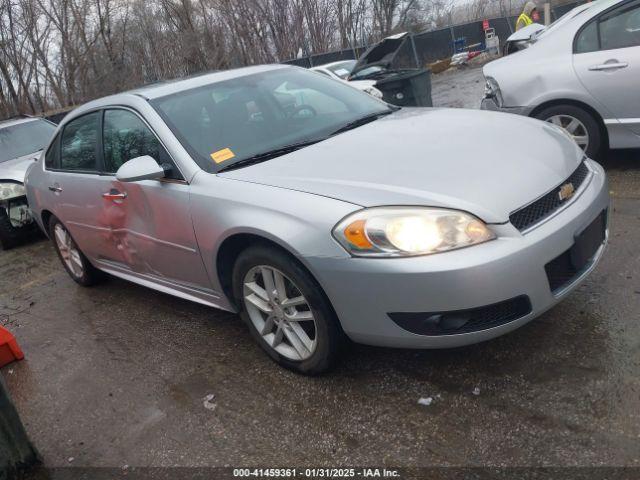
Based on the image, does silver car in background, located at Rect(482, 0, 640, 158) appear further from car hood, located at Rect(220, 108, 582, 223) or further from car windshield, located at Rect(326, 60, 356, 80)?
car windshield, located at Rect(326, 60, 356, 80)

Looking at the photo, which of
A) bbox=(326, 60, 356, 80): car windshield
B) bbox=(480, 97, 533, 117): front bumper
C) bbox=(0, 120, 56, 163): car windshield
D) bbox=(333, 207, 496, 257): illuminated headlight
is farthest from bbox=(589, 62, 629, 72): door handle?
bbox=(326, 60, 356, 80): car windshield

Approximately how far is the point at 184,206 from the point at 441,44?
24.9m

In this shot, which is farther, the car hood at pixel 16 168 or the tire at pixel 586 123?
the car hood at pixel 16 168

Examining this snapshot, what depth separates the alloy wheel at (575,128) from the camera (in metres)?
5.11

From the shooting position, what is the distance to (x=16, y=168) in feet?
23.9

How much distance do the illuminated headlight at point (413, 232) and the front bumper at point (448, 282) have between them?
0.13ft

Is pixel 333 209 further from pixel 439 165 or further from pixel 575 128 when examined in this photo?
pixel 575 128

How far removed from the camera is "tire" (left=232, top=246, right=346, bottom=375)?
264 centimetres

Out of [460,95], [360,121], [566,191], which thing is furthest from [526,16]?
[566,191]

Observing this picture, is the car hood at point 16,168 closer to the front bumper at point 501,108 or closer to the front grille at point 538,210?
the front bumper at point 501,108

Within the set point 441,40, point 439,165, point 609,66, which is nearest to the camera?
point 439,165

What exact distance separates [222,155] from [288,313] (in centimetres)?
96

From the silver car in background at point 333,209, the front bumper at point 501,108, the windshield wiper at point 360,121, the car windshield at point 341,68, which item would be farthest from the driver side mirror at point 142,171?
the car windshield at point 341,68

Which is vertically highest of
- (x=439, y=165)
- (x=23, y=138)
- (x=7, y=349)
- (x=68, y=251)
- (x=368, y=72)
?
(x=23, y=138)
